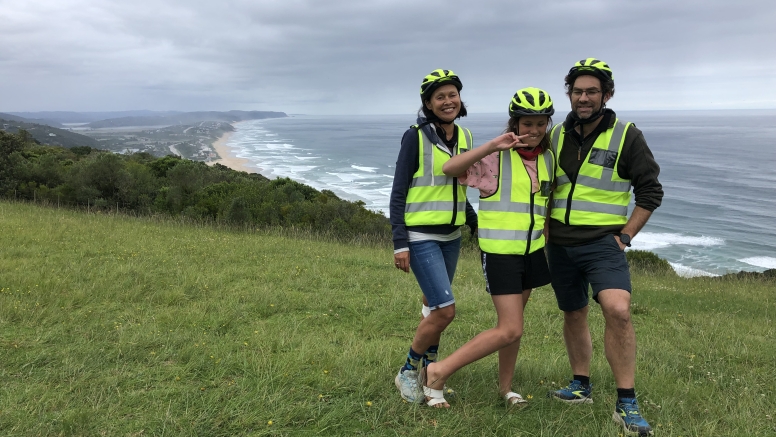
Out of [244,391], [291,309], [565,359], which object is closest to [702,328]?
[565,359]

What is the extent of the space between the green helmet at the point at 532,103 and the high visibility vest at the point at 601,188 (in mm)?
433

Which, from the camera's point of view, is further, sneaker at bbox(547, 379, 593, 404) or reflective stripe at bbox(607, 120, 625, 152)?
sneaker at bbox(547, 379, 593, 404)

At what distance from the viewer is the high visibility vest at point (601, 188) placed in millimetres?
3268

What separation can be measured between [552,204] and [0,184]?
74.2ft

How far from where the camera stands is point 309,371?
391 centimetres

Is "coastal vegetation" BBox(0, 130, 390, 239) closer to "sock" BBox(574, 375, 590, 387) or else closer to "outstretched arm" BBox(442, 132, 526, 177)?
"sock" BBox(574, 375, 590, 387)

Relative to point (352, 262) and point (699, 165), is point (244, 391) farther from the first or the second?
point (699, 165)

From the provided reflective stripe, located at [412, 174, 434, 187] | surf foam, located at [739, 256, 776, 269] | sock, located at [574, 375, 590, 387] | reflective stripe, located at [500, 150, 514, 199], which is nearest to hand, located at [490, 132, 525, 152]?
reflective stripe, located at [500, 150, 514, 199]

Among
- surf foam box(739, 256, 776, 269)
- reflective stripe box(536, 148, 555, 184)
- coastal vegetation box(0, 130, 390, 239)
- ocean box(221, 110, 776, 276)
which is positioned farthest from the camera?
ocean box(221, 110, 776, 276)

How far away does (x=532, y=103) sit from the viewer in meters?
3.14

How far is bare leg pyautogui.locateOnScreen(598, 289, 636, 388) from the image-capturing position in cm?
315

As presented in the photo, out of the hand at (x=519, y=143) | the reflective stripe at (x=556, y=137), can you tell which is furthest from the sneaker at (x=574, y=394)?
the hand at (x=519, y=143)

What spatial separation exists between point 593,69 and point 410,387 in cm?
241

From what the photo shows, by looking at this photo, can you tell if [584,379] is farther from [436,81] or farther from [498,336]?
[436,81]
